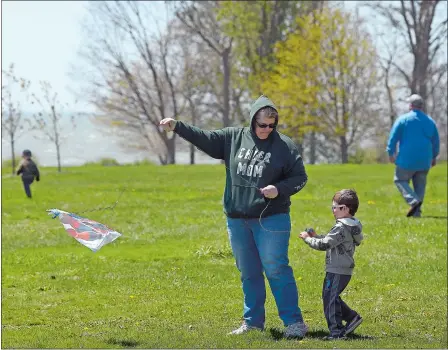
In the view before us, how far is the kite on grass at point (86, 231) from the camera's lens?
27.1 ft

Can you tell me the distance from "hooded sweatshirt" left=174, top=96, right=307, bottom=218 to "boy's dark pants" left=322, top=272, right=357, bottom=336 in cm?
71

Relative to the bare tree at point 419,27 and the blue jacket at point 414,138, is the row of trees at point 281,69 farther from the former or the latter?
the blue jacket at point 414,138

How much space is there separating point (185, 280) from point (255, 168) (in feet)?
12.5

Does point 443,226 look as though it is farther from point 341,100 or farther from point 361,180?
point 341,100

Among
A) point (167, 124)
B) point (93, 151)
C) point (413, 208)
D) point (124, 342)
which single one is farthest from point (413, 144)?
point (93, 151)

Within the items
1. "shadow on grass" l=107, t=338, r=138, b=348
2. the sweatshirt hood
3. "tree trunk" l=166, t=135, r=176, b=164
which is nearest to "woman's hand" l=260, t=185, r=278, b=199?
the sweatshirt hood

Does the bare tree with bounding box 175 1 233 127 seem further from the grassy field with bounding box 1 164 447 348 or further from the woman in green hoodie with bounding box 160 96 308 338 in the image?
the woman in green hoodie with bounding box 160 96 308 338

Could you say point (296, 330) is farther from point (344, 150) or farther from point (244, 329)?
point (344, 150)

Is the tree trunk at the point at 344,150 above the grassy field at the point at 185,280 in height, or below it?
below

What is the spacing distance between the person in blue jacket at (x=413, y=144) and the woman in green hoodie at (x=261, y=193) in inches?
345

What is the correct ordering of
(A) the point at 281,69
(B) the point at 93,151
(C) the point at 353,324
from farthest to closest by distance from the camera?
1. (B) the point at 93,151
2. (A) the point at 281,69
3. (C) the point at 353,324

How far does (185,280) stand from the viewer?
455 inches

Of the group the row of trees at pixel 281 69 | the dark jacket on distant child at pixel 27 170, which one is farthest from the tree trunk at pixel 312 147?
the dark jacket on distant child at pixel 27 170

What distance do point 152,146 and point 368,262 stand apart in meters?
61.2
